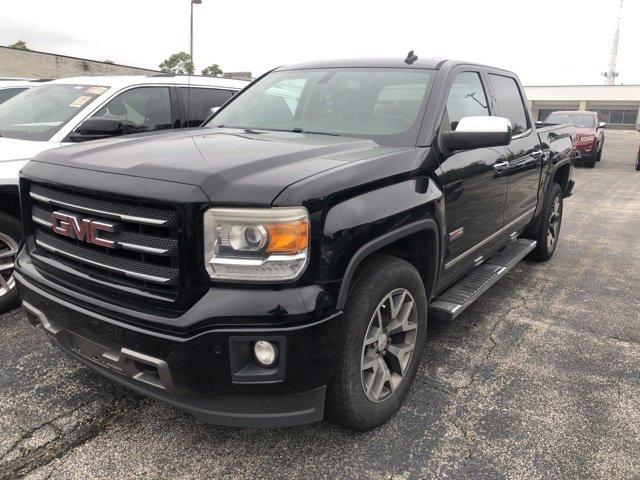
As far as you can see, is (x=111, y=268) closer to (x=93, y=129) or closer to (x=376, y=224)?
(x=376, y=224)

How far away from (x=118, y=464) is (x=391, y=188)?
1.79 metres

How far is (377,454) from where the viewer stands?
94.3 inches

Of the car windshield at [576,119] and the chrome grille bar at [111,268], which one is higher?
the car windshield at [576,119]

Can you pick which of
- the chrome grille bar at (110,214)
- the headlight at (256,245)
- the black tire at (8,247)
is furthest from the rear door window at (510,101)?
the black tire at (8,247)

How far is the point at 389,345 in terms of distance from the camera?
262 centimetres

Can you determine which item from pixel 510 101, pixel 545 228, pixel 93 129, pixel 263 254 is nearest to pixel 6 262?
pixel 93 129

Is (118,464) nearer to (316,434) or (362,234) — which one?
(316,434)

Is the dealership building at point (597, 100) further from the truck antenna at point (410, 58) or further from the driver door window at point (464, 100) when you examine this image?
the truck antenna at point (410, 58)

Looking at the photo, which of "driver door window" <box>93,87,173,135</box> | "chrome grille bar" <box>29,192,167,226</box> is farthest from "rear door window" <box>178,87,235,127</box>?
"chrome grille bar" <box>29,192,167,226</box>

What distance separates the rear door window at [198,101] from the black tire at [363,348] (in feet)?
11.5

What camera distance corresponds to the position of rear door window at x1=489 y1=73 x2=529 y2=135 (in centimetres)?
415

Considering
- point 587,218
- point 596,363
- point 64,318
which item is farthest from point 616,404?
point 587,218

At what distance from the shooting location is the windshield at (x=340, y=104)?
305cm

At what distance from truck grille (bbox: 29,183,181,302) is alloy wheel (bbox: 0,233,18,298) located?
158 centimetres
